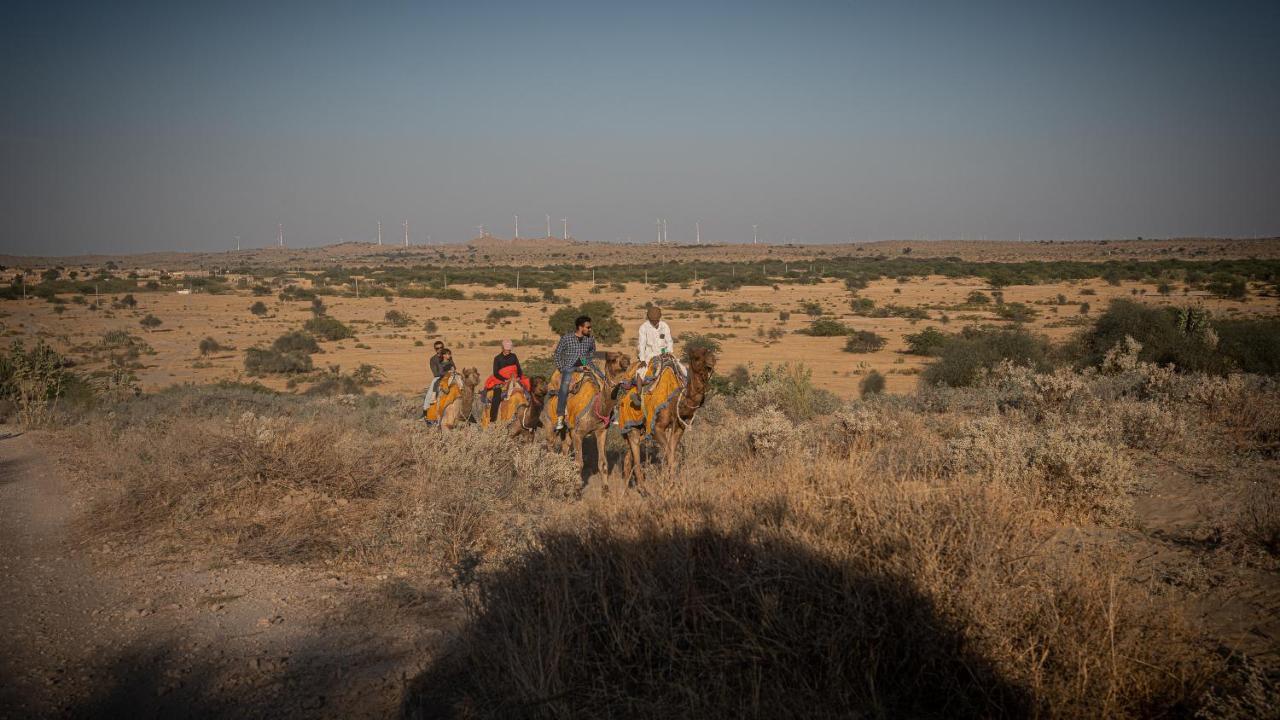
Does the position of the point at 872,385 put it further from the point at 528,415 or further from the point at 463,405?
the point at 463,405

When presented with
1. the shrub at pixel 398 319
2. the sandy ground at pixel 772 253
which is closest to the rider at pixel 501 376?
the shrub at pixel 398 319

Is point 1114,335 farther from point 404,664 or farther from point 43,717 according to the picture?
point 43,717

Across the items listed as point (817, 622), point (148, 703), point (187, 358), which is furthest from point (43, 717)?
point (187, 358)

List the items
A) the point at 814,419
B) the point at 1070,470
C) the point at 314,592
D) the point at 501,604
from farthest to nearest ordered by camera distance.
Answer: the point at 814,419
the point at 1070,470
the point at 314,592
the point at 501,604

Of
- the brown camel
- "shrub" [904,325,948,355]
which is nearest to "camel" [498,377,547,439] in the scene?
the brown camel

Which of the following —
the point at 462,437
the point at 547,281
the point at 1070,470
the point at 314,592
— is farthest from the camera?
the point at 547,281

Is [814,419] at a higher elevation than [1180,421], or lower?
lower

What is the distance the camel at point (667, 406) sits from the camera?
33.9 ft

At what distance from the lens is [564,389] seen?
12539 mm

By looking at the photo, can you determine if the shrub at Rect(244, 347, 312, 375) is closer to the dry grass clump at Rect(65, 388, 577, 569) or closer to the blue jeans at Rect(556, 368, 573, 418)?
the dry grass clump at Rect(65, 388, 577, 569)

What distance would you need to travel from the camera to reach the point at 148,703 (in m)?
5.07

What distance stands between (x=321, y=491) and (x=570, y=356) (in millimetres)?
4385

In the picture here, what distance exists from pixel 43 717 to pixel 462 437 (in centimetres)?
629

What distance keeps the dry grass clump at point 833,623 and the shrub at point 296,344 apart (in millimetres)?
33509
